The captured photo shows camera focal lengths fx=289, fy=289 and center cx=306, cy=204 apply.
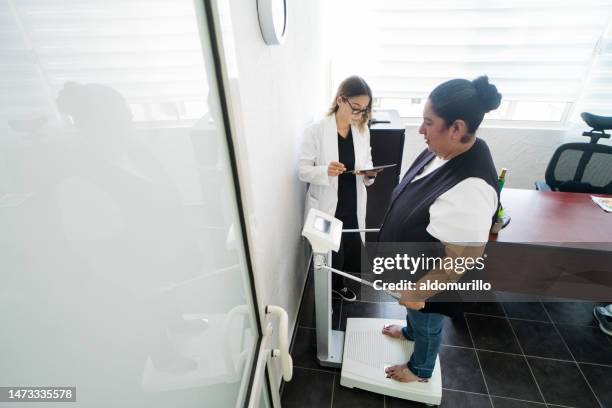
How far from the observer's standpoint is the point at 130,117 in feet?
1.22

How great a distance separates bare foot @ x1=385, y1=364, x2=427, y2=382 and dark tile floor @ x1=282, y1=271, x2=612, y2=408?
15 centimetres

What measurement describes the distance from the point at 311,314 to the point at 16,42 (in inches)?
87.4

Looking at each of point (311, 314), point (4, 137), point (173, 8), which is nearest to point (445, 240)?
point (173, 8)

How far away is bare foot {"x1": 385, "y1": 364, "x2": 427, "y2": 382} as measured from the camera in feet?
5.35

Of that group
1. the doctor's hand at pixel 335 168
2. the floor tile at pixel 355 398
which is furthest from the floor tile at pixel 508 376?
the doctor's hand at pixel 335 168

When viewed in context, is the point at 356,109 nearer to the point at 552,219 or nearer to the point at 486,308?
the point at 552,219

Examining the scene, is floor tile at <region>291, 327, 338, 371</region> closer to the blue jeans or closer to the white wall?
the white wall

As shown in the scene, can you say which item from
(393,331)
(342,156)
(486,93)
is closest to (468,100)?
(486,93)

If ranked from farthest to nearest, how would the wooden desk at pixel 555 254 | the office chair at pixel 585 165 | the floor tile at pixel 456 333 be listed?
the office chair at pixel 585 165
the floor tile at pixel 456 333
the wooden desk at pixel 555 254

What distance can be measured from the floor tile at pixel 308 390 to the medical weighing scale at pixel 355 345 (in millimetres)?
86

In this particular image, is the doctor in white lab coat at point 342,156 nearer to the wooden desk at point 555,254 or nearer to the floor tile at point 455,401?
the wooden desk at point 555,254

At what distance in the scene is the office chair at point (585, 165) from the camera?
2244 millimetres

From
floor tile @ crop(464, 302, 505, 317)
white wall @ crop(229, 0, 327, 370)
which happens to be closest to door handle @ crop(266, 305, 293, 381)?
white wall @ crop(229, 0, 327, 370)

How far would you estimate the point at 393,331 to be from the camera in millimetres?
1871
